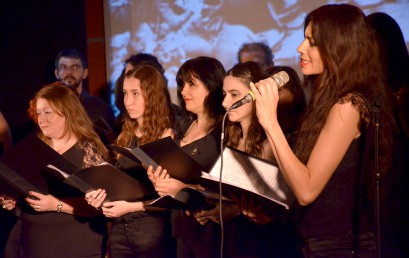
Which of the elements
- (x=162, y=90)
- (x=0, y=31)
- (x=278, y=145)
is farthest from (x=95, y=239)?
(x=0, y=31)

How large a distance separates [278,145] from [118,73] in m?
3.20

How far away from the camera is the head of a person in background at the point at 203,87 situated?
3.03m

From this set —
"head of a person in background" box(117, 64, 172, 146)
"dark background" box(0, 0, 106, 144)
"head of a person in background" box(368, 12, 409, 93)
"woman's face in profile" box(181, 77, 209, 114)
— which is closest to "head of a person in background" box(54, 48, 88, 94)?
"dark background" box(0, 0, 106, 144)

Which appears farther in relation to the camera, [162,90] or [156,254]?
[162,90]

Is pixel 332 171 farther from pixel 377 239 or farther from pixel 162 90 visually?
pixel 162 90

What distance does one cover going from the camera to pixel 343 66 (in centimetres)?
183

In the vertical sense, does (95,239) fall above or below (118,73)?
below

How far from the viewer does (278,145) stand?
5.88 feet

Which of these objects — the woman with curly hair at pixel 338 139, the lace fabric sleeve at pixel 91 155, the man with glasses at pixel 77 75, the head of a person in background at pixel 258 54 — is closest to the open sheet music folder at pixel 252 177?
the woman with curly hair at pixel 338 139

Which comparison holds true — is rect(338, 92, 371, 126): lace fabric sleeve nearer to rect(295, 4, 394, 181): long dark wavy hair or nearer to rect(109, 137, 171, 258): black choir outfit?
rect(295, 4, 394, 181): long dark wavy hair

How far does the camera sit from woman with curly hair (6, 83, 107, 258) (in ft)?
9.59

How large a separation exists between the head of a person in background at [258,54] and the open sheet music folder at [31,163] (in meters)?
1.66

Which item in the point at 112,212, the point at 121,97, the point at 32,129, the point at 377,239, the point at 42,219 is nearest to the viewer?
the point at 377,239

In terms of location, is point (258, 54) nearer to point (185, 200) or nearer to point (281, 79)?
point (185, 200)
